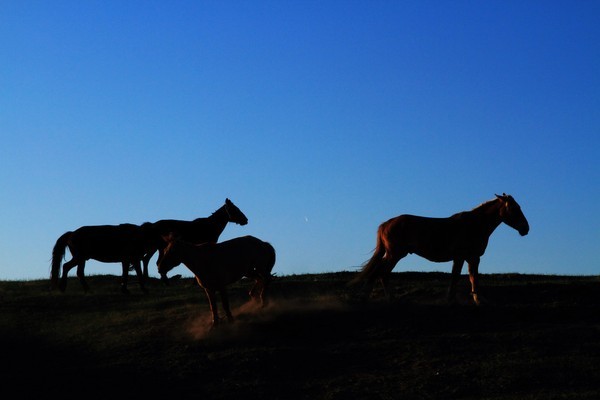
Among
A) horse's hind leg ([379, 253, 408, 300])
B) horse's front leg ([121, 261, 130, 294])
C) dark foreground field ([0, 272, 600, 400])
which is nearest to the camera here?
dark foreground field ([0, 272, 600, 400])

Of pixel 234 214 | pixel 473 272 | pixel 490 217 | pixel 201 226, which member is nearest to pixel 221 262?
pixel 473 272

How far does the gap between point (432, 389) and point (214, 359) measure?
458cm

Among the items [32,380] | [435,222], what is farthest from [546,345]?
[32,380]

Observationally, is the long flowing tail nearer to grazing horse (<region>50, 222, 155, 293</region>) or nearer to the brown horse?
the brown horse

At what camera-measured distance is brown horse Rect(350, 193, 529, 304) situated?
901 inches

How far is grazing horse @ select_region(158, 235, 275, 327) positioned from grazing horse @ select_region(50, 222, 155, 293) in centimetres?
573

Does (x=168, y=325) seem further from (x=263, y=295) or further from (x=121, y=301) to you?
(x=121, y=301)

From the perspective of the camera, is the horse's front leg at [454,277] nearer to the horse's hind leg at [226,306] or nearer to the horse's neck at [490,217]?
the horse's neck at [490,217]

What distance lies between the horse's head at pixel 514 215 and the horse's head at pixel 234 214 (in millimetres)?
9870

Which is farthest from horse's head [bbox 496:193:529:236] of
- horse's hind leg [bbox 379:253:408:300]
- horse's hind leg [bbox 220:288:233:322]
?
horse's hind leg [bbox 220:288:233:322]

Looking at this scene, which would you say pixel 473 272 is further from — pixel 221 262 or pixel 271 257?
pixel 221 262

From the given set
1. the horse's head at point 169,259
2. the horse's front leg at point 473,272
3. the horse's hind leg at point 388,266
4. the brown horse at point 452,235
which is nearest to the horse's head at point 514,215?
the brown horse at point 452,235

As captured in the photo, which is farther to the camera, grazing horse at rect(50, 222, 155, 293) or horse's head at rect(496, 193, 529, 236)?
grazing horse at rect(50, 222, 155, 293)

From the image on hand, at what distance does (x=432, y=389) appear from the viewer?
1716cm
